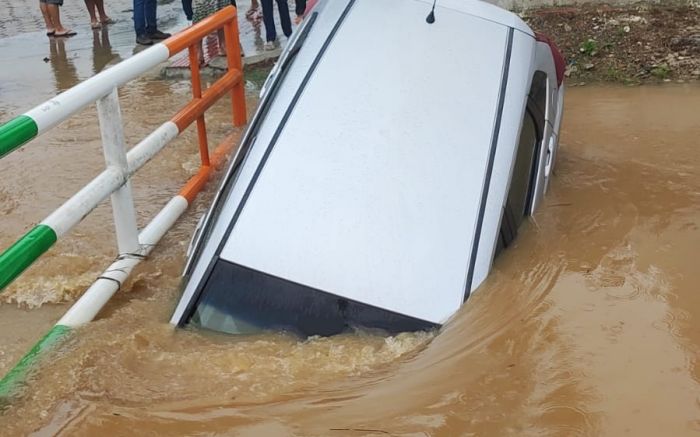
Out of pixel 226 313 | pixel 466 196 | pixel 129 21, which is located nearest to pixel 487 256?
pixel 466 196

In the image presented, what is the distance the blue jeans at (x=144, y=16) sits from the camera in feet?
30.0

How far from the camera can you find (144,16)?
9.32m

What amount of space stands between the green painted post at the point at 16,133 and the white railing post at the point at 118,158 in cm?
73

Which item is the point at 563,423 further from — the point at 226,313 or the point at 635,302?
the point at 226,313

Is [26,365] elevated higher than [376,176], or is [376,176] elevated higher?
[376,176]

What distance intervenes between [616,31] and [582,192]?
14.7 feet

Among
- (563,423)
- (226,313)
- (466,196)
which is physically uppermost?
(466,196)

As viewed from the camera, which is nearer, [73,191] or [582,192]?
[582,192]

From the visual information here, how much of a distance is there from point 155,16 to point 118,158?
6.23 meters

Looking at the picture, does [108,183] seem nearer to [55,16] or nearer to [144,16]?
[144,16]

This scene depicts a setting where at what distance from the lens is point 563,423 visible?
2.61m

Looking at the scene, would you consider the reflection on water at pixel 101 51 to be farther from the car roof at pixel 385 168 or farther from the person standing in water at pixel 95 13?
the car roof at pixel 385 168

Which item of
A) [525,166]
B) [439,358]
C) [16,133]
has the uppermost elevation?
[16,133]

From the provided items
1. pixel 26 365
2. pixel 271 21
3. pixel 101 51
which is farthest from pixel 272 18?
pixel 26 365
